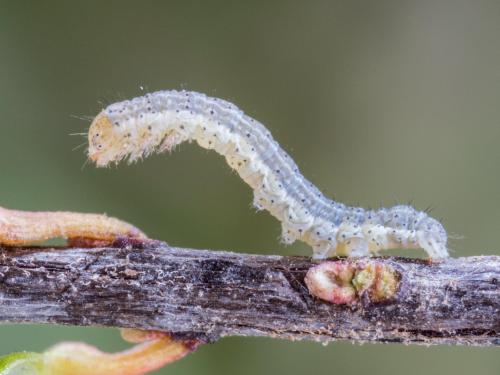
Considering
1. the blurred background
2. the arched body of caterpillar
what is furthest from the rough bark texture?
the blurred background

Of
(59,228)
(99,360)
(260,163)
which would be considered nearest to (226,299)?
(99,360)

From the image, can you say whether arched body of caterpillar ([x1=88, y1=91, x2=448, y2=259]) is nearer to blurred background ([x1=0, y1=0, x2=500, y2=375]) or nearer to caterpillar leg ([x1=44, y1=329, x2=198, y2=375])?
caterpillar leg ([x1=44, y1=329, x2=198, y2=375])

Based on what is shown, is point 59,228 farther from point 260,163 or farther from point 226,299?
point 260,163

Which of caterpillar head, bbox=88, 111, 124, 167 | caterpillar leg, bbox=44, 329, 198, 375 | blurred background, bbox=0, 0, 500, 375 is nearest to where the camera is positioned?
caterpillar leg, bbox=44, 329, 198, 375

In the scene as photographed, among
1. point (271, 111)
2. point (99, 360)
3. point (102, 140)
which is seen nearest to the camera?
point (99, 360)

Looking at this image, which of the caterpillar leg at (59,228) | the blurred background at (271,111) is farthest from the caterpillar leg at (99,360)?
the blurred background at (271,111)

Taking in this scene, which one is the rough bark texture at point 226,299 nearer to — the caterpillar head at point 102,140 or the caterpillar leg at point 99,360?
the caterpillar leg at point 99,360
